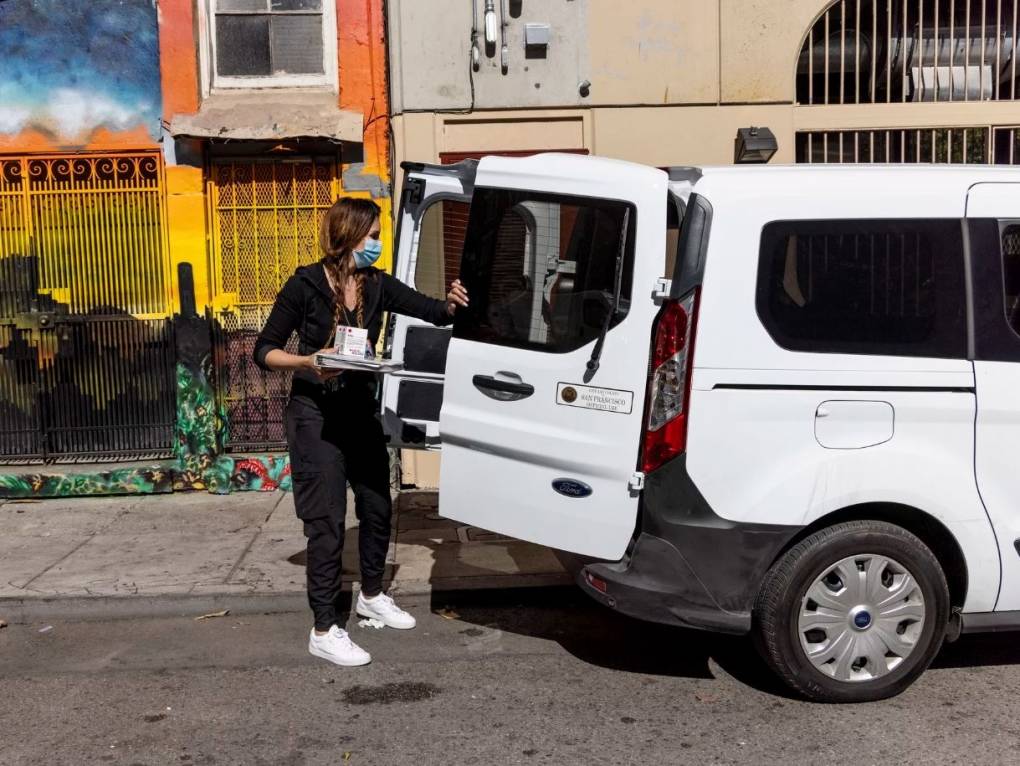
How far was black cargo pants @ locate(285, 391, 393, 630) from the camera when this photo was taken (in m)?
5.18

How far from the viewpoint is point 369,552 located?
5.61 meters

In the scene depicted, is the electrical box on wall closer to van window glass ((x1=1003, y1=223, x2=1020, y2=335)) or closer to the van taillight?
the van taillight

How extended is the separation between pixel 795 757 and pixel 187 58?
22.7 ft

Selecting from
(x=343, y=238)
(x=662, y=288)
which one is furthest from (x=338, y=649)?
(x=662, y=288)

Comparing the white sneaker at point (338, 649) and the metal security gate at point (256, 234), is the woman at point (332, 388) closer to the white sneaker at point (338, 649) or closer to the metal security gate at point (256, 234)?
the white sneaker at point (338, 649)

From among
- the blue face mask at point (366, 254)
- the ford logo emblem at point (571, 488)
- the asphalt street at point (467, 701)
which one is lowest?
the asphalt street at point (467, 701)

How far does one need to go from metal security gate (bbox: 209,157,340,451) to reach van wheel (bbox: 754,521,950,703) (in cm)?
537

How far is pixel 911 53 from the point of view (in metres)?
8.97

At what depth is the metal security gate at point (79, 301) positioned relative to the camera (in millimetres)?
8828

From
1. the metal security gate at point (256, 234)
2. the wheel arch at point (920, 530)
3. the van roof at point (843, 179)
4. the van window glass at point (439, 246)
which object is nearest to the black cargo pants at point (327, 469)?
the van window glass at point (439, 246)

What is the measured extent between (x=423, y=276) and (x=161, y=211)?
11.4ft

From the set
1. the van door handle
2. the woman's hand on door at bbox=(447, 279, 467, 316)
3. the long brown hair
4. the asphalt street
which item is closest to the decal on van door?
the van door handle

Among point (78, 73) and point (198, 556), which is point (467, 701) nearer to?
point (198, 556)

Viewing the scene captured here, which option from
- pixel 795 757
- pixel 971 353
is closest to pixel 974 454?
pixel 971 353
